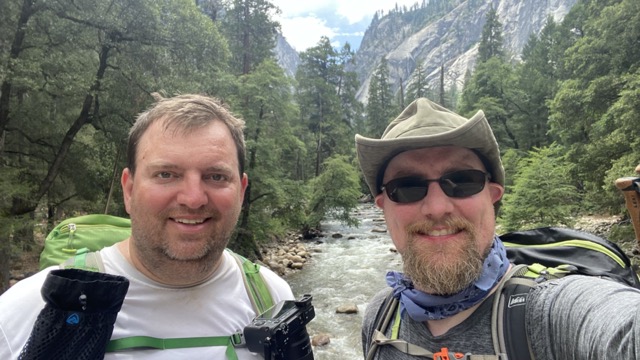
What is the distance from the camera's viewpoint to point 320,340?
796 cm

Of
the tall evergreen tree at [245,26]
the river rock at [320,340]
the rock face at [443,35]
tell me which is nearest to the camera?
the river rock at [320,340]

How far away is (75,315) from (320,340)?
744 cm

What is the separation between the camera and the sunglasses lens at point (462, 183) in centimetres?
154

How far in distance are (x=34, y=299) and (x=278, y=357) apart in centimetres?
104

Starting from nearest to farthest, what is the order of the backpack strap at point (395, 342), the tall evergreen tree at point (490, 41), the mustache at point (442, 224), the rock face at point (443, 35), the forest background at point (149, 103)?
the backpack strap at point (395, 342), the mustache at point (442, 224), the forest background at point (149, 103), the tall evergreen tree at point (490, 41), the rock face at point (443, 35)

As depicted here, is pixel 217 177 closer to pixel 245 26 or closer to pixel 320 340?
pixel 320 340

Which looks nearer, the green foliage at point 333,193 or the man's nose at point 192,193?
the man's nose at point 192,193

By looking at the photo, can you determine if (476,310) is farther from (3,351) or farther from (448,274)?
(3,351)

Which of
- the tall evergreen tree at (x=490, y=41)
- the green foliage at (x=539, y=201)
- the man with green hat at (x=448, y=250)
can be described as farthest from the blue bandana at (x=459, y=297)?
the tall evergreen tree at (x=490, y=41)

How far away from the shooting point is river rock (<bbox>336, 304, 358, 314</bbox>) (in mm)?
9430

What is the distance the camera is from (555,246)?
160cm

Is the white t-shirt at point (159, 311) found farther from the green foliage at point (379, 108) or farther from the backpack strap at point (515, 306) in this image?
the green foliage at point (379, 108)

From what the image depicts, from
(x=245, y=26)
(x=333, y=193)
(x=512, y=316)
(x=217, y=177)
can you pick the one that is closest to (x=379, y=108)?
(x=245, y=26)

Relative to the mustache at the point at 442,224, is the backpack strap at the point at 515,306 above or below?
below
